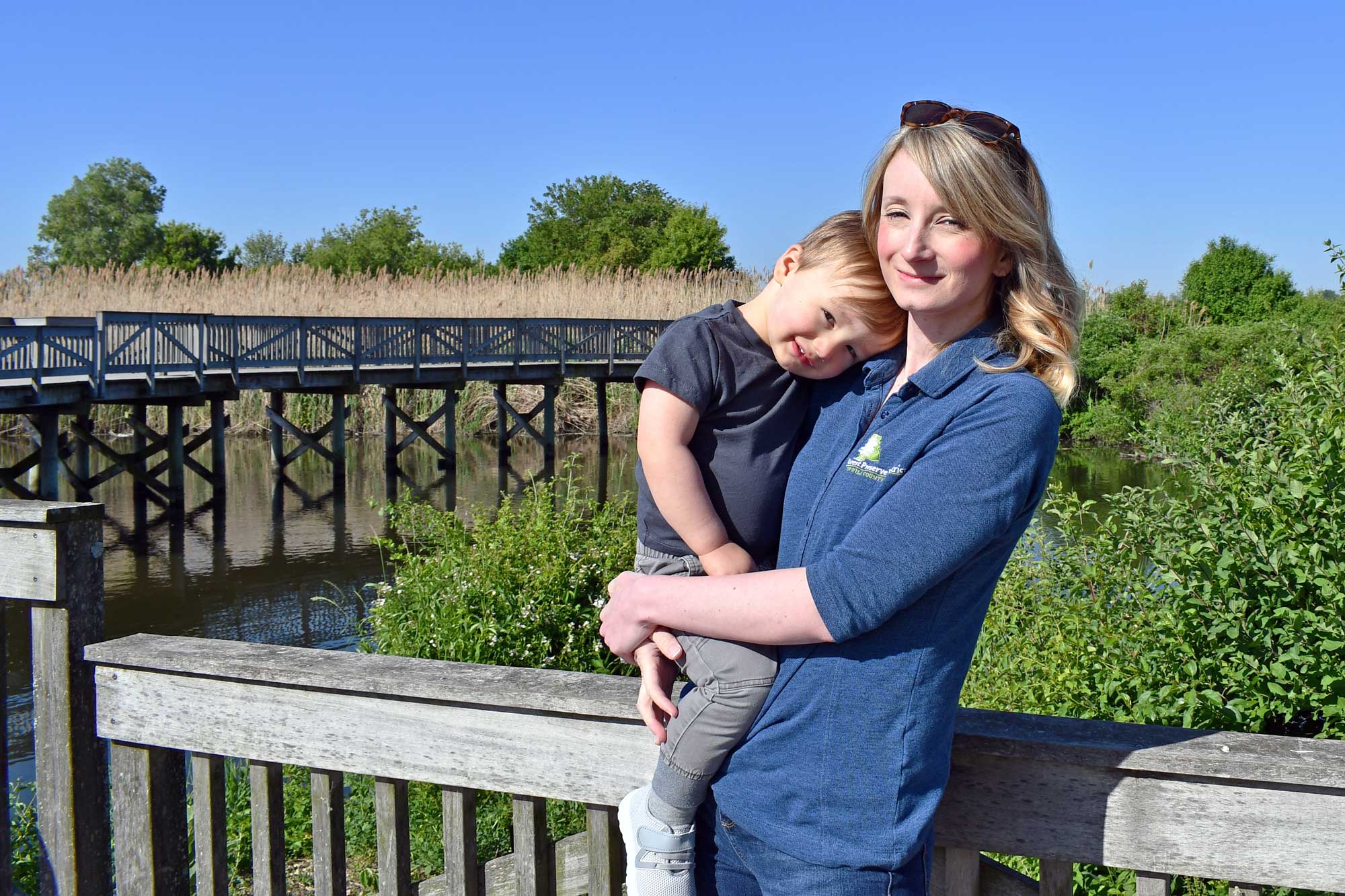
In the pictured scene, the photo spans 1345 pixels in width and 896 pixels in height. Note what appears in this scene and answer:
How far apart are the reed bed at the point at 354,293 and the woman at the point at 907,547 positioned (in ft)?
69.2

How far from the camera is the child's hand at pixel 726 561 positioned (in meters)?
1.85

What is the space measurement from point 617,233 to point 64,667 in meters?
53.9

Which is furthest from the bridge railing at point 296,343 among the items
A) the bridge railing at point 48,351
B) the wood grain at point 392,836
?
the wood grain at point 392,836

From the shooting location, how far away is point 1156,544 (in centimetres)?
399

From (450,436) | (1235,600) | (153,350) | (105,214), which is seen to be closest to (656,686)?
(1235,600)

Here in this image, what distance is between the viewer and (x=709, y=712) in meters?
1.64

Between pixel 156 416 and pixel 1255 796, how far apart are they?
1100 inches

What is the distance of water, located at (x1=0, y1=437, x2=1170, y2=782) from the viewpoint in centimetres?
1145

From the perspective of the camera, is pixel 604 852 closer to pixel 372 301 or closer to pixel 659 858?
pixel 659 858

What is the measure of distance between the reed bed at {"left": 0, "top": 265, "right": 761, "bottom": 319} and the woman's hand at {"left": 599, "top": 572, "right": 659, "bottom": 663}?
20.8 metres

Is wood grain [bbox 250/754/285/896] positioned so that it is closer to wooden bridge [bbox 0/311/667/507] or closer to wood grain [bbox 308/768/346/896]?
wood grain [bbox 308/768/346/896]

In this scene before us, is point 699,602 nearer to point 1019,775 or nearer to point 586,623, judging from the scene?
point 1019,775

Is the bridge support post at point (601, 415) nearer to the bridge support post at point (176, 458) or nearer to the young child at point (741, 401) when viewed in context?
the bridge support post at point (176, 458)

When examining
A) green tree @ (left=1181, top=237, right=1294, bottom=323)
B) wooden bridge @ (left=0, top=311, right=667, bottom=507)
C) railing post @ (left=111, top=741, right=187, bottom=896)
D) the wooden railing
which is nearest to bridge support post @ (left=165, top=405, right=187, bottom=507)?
wooden bridge @ (left=0, top=311, right=667, bottom=507)
